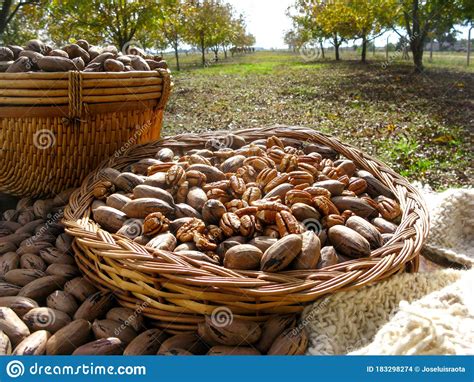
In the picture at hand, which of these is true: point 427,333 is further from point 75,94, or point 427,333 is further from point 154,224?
point 75,94

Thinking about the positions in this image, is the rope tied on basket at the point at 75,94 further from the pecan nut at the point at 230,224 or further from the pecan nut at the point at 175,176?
the pecan nut at the point at 230,224

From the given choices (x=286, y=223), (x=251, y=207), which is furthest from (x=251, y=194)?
(x=286, y=223)

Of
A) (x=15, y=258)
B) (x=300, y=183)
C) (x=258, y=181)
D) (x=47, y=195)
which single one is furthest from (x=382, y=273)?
(x=47, y=195)

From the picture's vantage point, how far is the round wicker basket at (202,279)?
4.12 ft

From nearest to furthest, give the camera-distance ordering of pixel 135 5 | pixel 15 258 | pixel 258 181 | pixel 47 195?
1. pixel 15 258
2. pixel 258 181
3. pixel 47 195
4. pixel 135 5

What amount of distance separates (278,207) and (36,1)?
6419mm

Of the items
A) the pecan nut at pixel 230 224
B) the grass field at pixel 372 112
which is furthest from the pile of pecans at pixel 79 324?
the grass field at pixel 372 112

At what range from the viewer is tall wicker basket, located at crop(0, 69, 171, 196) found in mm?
1978

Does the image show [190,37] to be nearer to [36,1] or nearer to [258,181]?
[36,1]

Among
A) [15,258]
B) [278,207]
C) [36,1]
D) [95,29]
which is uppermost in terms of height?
[36,1]

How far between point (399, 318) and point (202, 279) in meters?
0.56

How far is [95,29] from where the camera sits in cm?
643

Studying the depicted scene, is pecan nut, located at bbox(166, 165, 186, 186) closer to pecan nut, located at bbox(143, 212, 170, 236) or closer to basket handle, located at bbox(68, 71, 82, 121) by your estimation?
pecan nut, located at bbox(143, 212, 170, 236)

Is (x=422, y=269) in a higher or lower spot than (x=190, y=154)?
lower
